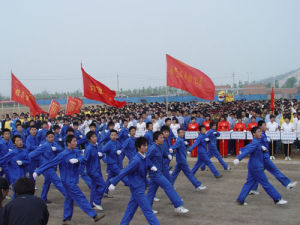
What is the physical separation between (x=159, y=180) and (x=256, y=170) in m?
2.09

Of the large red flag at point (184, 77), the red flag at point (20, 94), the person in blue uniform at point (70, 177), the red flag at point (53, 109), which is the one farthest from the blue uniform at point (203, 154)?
the red flag at point (53, 109)

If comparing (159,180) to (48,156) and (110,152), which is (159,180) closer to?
(110,152)

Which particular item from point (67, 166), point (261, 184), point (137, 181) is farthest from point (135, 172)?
point (261, 184)

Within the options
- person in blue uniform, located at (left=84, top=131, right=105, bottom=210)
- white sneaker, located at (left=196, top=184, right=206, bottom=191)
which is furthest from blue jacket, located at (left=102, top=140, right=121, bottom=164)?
white sneaker, located at (left=196, top=184, right=206, bottom=191)

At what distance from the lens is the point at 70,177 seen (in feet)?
19.1

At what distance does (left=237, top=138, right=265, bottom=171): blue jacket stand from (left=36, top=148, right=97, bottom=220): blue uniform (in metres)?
3.20

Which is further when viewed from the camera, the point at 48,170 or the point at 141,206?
the point at 48,170

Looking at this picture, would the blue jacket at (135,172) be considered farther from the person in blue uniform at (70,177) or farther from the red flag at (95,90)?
the red flag at (95,90)

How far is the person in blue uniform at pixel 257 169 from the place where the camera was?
6.32 m

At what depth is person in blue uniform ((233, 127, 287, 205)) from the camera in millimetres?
6316

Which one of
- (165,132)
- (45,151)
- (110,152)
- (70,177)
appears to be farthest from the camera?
(110,152)

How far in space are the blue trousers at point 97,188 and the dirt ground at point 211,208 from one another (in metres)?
0.29

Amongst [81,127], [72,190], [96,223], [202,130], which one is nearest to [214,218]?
[96,223]

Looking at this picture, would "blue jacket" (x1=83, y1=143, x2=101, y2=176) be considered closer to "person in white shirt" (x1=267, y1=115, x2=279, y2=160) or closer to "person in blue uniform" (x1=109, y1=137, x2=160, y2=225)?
"person in blue uniform" (x1=109, y1=137, x2=160, y2=225)
